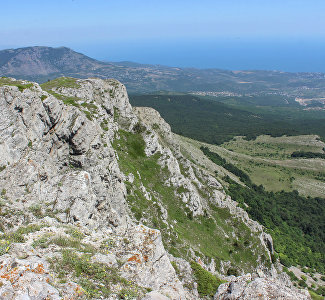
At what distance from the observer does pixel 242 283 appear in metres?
13.8

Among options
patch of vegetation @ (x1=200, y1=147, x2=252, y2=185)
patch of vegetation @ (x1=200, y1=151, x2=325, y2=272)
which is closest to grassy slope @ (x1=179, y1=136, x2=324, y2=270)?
patch of vegetation @ (x1=200, y1=151, x2=325, y2=272)

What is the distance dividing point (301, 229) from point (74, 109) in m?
102

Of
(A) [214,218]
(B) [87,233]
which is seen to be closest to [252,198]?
(A) [214,218]

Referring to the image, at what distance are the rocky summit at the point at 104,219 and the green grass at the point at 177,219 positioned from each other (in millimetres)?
238

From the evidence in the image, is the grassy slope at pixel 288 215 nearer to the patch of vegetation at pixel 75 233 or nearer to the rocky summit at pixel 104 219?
the rocky summit at pixel 104 219

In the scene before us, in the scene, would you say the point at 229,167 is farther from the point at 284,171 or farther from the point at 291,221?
the point at 291,221

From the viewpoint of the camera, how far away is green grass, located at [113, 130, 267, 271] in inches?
1489

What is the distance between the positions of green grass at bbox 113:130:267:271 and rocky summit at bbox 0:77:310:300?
0.78ft

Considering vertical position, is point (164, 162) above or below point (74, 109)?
below

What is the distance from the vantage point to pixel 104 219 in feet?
90.8

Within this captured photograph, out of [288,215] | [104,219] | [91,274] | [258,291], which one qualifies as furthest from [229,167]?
[91,274]

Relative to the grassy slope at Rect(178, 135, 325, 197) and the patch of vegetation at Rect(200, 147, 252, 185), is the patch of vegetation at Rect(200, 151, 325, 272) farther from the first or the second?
the grassy slope at Rect(178, 135, 325, 197)

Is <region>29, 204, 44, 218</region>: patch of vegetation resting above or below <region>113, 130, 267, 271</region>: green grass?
above

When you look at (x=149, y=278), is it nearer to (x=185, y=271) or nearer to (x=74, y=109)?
(x=185, y=271)
